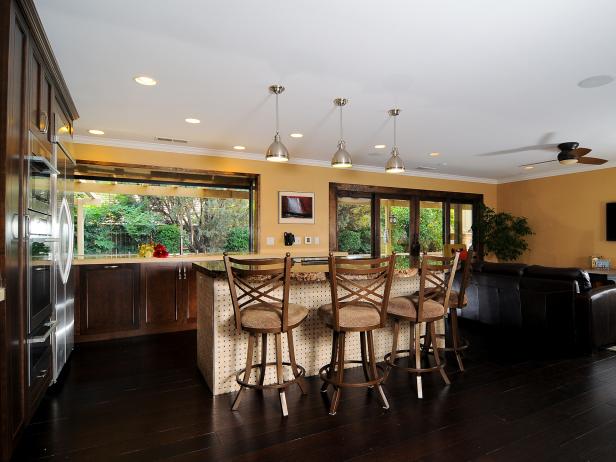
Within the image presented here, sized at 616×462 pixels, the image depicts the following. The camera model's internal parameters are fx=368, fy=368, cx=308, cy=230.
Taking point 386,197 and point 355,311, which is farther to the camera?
point 386,197

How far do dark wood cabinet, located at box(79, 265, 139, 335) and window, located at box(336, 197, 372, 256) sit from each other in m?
3.28

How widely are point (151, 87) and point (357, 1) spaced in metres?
1.94

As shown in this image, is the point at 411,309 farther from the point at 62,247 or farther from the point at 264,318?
the point at 62,247

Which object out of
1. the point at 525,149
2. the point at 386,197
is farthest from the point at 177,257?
the point at 525,149

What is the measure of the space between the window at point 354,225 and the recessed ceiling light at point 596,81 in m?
3.83

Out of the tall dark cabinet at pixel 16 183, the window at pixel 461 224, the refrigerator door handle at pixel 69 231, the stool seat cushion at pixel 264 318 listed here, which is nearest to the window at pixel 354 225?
the window at pixel 461 224

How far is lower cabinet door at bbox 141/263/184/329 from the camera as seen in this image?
15.0 feet

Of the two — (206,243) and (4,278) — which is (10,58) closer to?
(4,278)

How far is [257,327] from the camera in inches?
96.9

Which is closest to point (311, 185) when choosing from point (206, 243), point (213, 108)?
point (206, 243)

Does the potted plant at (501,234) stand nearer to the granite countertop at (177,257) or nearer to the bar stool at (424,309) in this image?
the granite countertop at (177,257)

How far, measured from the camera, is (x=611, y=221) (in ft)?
20.0

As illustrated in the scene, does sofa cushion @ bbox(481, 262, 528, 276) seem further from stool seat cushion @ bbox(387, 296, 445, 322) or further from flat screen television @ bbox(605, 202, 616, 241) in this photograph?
flat screen television @ bbox(605, 202, 616, 241)

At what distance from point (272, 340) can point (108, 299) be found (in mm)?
2466
